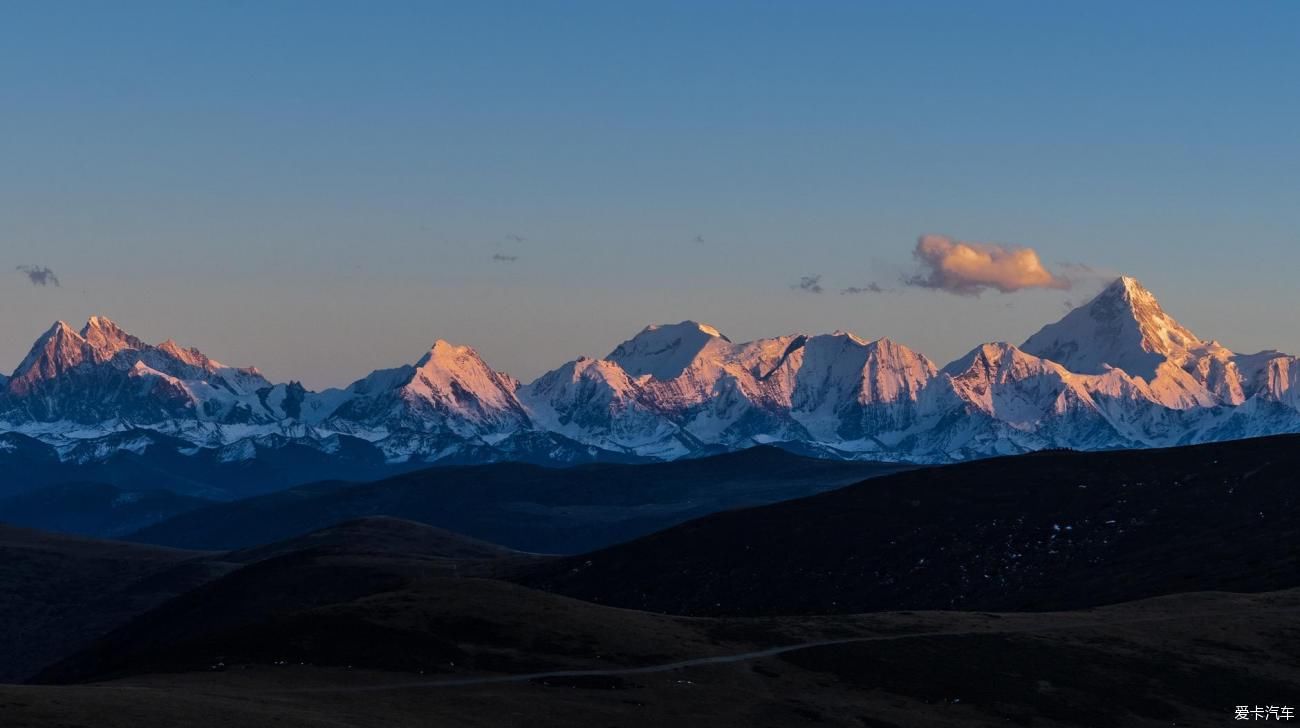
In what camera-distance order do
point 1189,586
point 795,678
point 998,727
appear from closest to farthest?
point 998,727, point 795,678, point 1189,586

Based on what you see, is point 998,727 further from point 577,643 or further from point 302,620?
point 302,620

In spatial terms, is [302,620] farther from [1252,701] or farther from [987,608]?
[987,608]

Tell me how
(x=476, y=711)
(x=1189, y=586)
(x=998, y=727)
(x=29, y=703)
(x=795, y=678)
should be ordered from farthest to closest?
(x=1189, y=586)
(x=795, y=678)
(x=998, y=727)
(x=476, y=711)
(x=29, y=703)

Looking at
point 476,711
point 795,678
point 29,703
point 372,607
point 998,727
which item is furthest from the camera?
point 372,607

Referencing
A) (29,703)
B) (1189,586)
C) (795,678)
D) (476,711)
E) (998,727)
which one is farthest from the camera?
(1189,586)

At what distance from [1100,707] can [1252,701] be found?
432 inches

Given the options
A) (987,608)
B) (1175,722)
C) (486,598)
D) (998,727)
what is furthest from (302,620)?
(987,608)

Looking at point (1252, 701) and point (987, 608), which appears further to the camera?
point (987, 608)

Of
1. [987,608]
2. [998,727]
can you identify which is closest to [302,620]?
[998,727]

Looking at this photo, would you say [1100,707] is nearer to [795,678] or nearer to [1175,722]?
[1175,722]

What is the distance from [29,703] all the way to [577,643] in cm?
4189

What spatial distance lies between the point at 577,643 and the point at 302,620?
1855cm

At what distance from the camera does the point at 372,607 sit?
406 feet

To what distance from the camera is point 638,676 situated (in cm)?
10950
